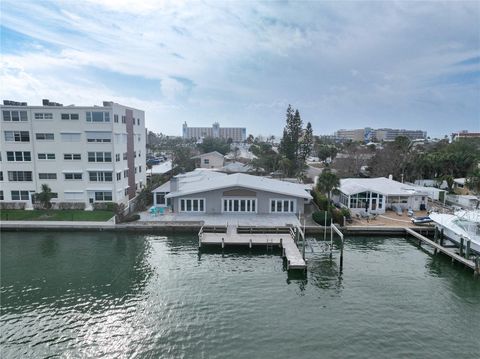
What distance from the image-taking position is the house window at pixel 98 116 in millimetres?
34969

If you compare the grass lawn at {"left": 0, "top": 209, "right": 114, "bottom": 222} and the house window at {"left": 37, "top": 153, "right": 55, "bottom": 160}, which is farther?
the house window at {"left": 37, "top": 153, "right": 55, "bottom": 160}

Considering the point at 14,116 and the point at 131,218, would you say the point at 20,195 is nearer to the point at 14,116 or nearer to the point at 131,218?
the point at 14,116

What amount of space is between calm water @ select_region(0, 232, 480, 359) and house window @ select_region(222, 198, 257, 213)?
8552 mm

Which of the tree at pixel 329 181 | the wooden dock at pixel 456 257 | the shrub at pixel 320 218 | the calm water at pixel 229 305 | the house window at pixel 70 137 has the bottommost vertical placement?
the calm water at pixel 229 305

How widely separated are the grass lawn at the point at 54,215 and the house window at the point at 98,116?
32.9 ft

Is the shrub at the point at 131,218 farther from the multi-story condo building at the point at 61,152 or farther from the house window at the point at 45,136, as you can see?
the house window at the point at 45,136

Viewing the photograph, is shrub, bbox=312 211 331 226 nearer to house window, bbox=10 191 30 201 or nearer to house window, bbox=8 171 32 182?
house window, bbox=8 171 32 182

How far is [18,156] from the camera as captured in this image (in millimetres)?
35438

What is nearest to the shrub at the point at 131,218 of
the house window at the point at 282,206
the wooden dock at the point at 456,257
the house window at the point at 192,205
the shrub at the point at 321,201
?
the house window at the point at 192,205

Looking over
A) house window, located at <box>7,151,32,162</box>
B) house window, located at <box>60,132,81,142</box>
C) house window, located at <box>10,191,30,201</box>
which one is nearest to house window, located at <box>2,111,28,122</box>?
house window, located at <box>7,151,32,162</box>

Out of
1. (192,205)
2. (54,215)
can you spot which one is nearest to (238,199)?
(192,205)

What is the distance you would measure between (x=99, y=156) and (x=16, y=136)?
9.14 metres

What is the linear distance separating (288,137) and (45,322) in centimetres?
5801

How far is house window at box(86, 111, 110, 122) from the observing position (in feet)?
115
